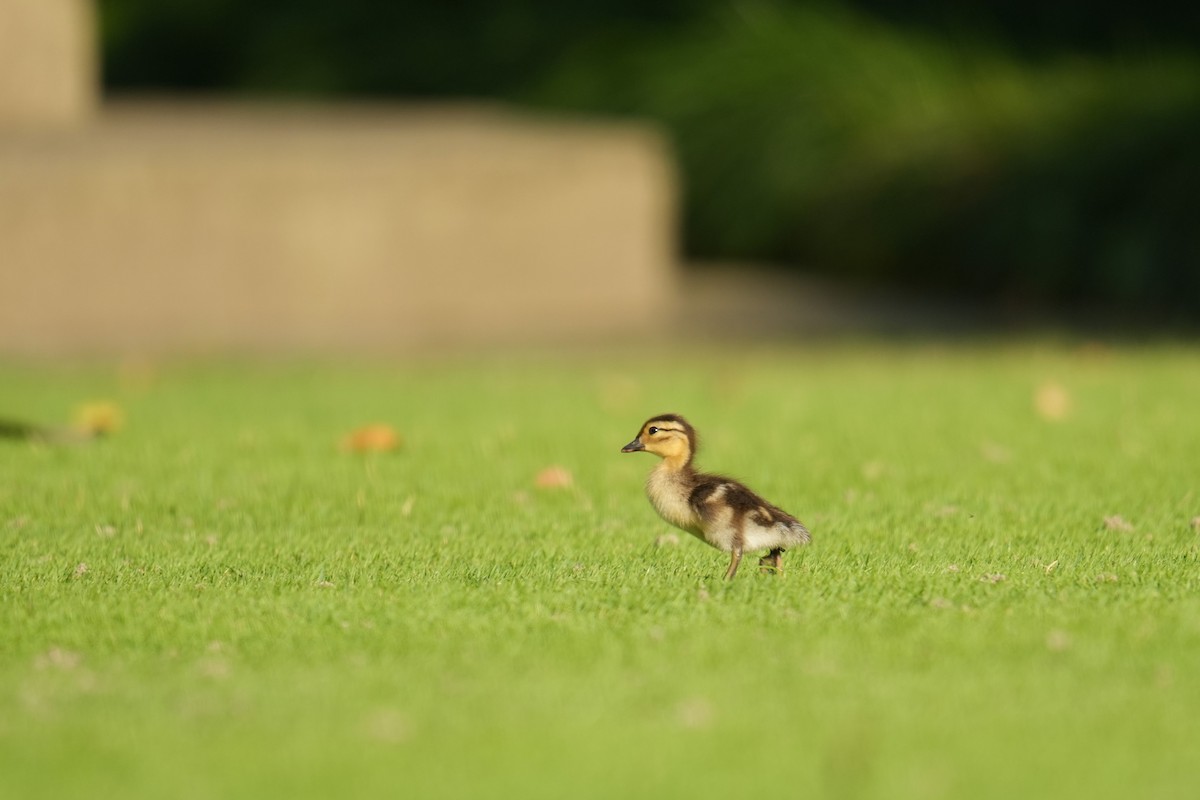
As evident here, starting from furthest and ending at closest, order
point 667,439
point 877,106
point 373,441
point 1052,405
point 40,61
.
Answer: point 877,106, point 40,61, point 1052,405, point 373,441, point 667,439

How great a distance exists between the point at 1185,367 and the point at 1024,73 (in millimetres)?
7137

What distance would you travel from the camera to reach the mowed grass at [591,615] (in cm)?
332

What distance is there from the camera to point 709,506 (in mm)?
4742

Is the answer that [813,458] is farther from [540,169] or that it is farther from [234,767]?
[540,169]

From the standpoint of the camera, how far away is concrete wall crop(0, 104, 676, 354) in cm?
1102

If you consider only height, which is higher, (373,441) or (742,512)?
(742,512)

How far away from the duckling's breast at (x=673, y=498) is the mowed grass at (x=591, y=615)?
13 cm

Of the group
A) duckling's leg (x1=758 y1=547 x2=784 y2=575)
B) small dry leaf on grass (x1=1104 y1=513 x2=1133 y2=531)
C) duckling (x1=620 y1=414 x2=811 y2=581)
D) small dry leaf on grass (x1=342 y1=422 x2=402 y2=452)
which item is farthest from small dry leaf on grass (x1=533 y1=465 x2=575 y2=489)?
small dry leaf on grass (x1=1104 y1=513 x2=1133 y2=531)

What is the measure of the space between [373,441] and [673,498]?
93.2 inches

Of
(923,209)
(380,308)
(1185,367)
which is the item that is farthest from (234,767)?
(923,209)

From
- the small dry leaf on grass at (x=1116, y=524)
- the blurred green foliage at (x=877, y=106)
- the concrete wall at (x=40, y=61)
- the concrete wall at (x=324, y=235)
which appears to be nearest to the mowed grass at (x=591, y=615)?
the small dry leaf on grass at (x=1116, y=524)

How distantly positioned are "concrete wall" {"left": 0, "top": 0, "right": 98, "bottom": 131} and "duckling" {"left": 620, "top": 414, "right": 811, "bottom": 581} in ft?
27.4

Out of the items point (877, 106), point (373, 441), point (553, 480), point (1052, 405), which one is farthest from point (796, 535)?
point (877, 106)

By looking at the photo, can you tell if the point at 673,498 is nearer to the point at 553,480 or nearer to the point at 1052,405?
the point at 553,480
